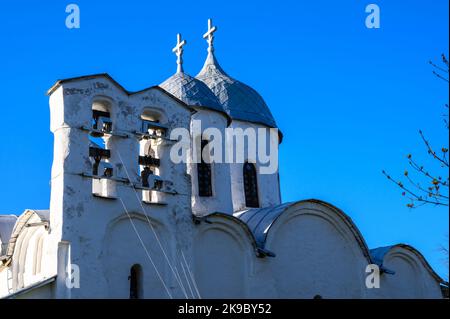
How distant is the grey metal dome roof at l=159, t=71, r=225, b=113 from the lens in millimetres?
16516

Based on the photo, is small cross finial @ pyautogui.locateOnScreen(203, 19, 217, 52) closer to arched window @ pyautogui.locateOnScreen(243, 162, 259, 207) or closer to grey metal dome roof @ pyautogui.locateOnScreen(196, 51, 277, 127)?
grey metal dome roof @ pyautogui.locateOnScreen(196, 51, 277, 127)

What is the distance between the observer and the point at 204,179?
16047 millimetres

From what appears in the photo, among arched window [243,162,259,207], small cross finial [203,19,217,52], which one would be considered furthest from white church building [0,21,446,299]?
small cross finial [203,19,217,52]

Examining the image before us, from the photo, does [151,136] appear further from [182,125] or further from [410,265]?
[410,265]

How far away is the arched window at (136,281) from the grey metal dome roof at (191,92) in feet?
15.6

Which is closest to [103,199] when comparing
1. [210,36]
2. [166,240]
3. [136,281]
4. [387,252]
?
[166,240]

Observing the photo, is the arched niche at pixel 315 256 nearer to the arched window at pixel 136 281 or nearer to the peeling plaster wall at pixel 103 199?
the peeling plaster wall at pixel 103 199

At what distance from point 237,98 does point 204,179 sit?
3288mm

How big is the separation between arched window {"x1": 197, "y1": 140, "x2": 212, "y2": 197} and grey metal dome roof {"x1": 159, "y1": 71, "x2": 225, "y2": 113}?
1297 mm

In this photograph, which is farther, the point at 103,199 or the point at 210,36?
the point at 210,36

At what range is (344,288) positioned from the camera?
15.4 meters

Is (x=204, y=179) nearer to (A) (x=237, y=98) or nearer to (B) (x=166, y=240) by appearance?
(B) (x=166, y=240)

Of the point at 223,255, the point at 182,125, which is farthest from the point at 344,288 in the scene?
the point at 182,125

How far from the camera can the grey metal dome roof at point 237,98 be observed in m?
18.4
